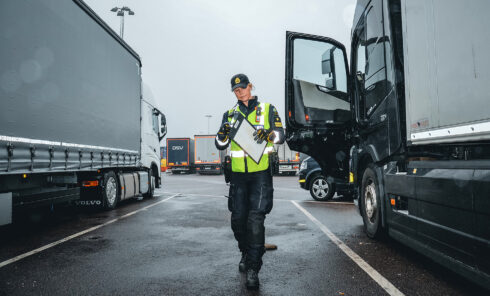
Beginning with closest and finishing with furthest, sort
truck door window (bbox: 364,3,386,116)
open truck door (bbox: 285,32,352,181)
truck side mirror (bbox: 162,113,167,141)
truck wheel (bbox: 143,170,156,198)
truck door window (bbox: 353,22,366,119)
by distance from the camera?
truck door window (bbox: 364,3,386,116) < truck door window (bbox: 353,22,366,119) < open truck door (bbox: 285,32,352,181) < truck wheel (bbox: 143,170,156,198) < truck side mirror (bbox: 162,113,167,141)

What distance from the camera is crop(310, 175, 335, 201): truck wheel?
36.8 ft

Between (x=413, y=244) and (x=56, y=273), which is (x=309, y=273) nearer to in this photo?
(x=413, y=244)

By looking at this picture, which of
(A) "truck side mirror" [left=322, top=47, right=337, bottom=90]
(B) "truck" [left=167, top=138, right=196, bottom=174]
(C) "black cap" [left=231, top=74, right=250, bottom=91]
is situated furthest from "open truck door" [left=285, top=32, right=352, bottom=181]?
(B) "truck" [left=167, top=138, right=196, bottom=174]

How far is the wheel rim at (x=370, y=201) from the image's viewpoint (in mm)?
5453

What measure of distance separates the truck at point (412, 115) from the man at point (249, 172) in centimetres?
147

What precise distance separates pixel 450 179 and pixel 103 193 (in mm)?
7303

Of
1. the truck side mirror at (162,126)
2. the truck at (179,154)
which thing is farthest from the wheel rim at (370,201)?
the truck at (179,154)

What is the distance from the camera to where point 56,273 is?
4023 millimetres

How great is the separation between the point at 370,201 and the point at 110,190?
6220mm

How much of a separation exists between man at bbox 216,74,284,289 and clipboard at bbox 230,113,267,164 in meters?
0.04

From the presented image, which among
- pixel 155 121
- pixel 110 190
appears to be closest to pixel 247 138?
pixel 110 190

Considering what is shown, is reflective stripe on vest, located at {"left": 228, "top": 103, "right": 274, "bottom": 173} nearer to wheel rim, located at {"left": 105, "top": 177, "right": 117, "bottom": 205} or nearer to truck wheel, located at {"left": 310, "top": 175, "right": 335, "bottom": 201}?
wheel rim, located at {"left": 105, "top": 177, "right": 117, "bottom": 205}

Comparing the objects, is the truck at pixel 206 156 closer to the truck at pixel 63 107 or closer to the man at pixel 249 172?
the truck at pixel 63 107

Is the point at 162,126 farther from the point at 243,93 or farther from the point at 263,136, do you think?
the point at 263,136
